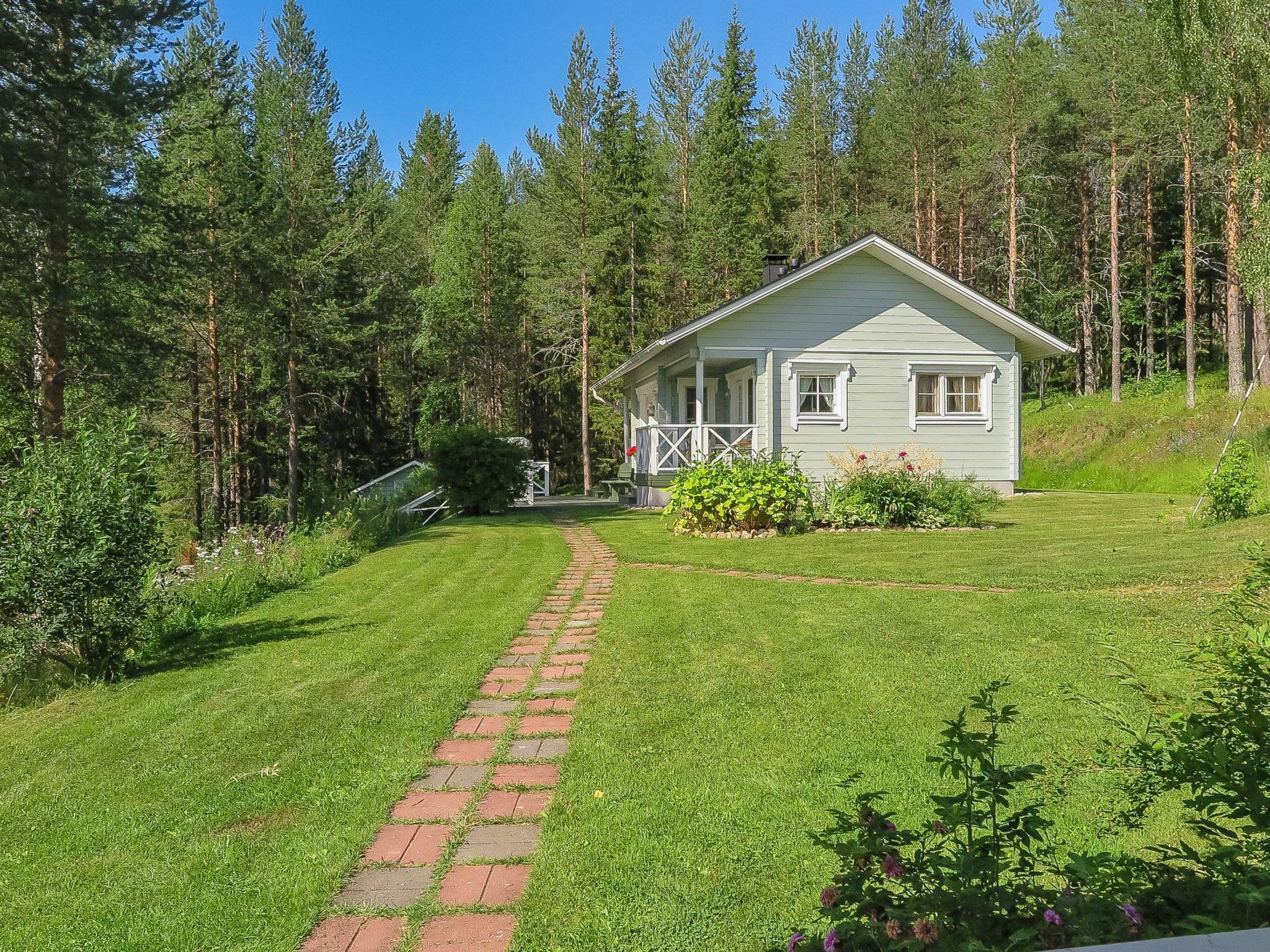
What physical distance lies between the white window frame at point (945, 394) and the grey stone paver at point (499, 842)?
1542 centimetres

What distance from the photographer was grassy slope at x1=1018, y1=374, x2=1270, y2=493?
2031 centimetres

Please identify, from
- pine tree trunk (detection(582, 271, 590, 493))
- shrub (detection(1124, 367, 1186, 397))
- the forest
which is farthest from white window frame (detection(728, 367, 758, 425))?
shrub (detection(1124, 367, 1186, 397))

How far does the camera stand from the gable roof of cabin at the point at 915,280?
16484 millimetres

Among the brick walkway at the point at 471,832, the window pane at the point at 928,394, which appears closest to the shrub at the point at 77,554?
the brick walkway at the point at 471,832

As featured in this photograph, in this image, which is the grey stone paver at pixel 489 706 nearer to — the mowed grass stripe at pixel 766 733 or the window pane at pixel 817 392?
the mowed grass stripe at pixel 766 733

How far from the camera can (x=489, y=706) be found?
16.6 ft

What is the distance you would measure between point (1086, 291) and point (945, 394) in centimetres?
1815

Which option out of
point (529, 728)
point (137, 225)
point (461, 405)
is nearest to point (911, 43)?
point (461, 405)

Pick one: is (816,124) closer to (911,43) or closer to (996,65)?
(911,43)

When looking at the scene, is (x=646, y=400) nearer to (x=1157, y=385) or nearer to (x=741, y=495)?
(x=741, y=495)

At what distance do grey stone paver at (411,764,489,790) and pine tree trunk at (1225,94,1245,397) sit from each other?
18.3 m

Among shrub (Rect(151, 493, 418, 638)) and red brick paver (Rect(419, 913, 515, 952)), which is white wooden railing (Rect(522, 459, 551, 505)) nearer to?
shrub (Rect(151, 493, 418, 638))

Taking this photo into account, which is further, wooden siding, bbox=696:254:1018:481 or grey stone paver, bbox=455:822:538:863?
wooden siding, bbox=696:254:1018:481

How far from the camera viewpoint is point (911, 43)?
35531 millimetres
